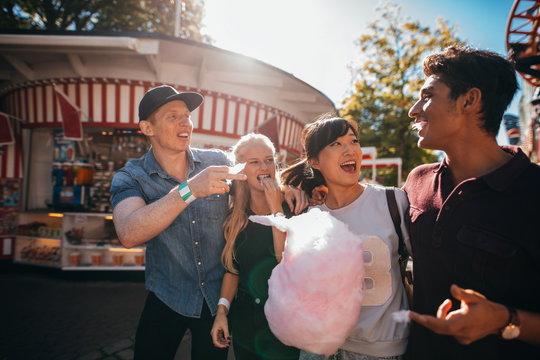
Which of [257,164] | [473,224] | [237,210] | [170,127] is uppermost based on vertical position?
[170,127]

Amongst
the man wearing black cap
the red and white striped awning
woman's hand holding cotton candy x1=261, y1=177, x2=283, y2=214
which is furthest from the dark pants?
the red and white striped awning

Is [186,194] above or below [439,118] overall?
below

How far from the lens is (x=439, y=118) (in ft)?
4.33

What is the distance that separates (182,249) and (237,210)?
1.62ft

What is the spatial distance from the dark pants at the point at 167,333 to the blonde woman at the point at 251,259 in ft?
0.36

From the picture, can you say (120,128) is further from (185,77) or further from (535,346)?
(535,346)

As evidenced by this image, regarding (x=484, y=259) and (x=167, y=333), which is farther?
(x=167, y=333)

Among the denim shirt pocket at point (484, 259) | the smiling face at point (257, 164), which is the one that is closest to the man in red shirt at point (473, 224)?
the denim shirt pocket at point (484, 259)

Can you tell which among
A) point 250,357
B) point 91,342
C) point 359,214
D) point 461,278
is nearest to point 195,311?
point 250,357

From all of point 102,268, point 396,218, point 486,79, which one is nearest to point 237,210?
point 396,218

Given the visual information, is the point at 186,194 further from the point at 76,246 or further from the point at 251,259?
the point at 76,246

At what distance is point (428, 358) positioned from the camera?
1324 millimetres

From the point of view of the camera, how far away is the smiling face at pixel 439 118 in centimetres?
130

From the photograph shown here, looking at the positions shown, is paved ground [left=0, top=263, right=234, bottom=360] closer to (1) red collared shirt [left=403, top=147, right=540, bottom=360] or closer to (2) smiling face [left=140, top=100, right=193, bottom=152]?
(2) smiling face [left=140, top=100, right=193, bottom=152]
